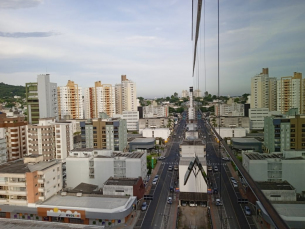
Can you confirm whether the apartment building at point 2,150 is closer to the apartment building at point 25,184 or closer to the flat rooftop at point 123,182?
the apartment building at point 25,184

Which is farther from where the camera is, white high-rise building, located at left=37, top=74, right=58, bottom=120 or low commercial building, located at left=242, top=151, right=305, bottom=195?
white high-rise building, located at left=37, top=74, right=58, bottom=120

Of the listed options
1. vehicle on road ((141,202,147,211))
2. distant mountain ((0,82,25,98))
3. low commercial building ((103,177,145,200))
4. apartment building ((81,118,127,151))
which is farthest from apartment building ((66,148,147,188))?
distant mountain ((0,82,25,98))

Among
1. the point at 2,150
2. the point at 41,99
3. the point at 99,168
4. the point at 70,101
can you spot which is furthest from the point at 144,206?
the point at 70,101

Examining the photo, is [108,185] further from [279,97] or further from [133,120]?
[133,120]

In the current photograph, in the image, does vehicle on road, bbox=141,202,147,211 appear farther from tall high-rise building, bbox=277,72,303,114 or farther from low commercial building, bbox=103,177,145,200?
tall high-rise building, bbox=277,72,303,114

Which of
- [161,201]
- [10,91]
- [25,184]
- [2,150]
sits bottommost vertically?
[161,201]

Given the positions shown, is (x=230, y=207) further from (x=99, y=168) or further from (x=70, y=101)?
(x=70, y=101)

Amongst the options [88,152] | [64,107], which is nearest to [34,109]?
[64,107]
